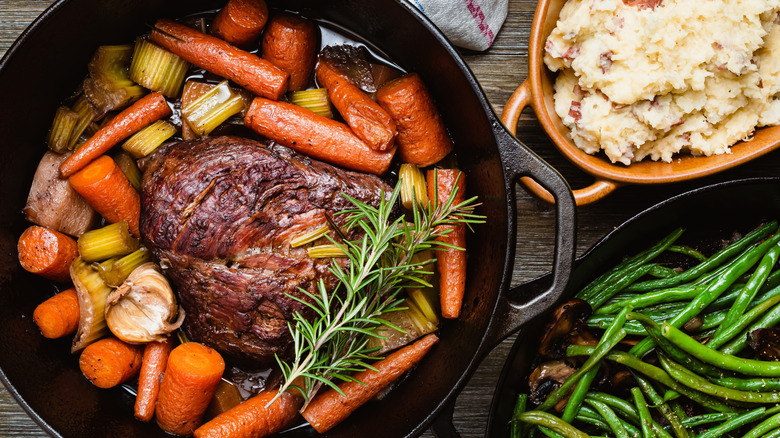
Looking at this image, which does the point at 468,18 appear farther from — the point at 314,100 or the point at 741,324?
→ the point at 741,324

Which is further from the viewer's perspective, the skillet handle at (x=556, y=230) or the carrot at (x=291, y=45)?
the carrot at (x=291, y=45)

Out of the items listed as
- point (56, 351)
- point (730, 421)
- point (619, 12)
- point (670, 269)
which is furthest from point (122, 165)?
point (730, 421)

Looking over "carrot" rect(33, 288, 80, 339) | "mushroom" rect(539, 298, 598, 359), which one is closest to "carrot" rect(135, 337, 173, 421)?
"carrot" rect(33, 288, 80, 339)

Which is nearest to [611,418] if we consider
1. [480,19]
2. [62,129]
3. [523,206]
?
[523,206]

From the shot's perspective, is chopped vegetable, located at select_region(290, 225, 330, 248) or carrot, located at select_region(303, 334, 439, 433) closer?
chopped vegetable, located at select_region(290, 225, 330, 248)

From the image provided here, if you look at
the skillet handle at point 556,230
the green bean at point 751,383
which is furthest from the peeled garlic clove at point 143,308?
the green bean at point 751,383

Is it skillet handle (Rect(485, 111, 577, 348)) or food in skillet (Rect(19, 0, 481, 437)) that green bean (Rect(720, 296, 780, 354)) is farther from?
food in skillet (Rect(19, 0, 481, 437))

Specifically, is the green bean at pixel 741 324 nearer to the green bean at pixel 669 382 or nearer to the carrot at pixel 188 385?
the green bean at pixel 669 382
